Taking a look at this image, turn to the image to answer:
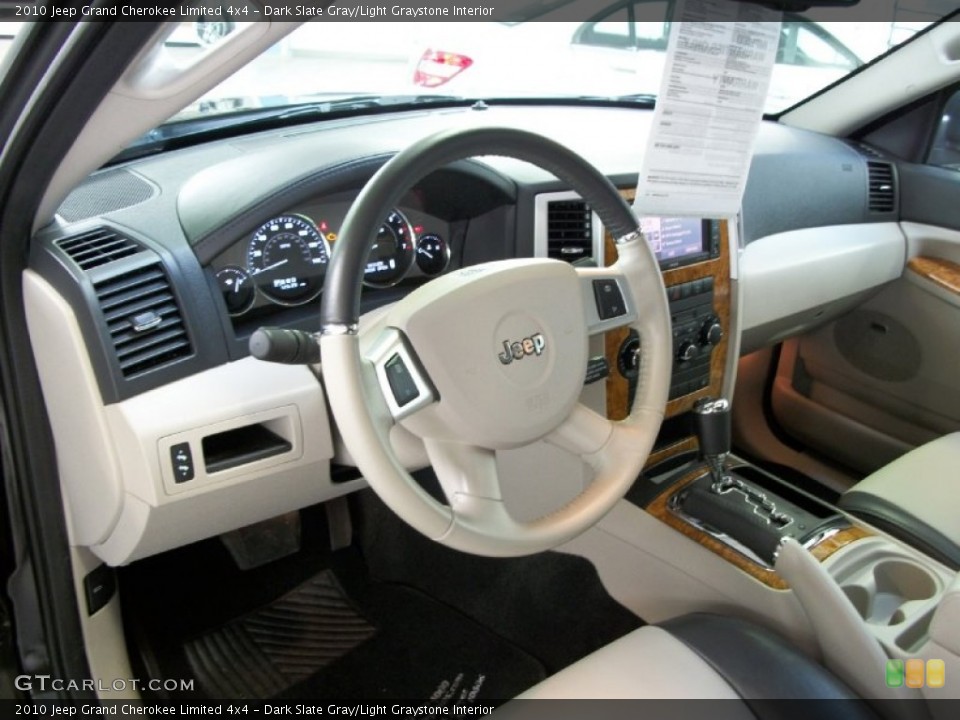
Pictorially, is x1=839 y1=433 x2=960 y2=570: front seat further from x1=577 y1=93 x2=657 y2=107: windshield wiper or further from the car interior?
x1=577 y1=93 x2=657 y2=107: windshield wiper

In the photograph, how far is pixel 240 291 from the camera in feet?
4.17

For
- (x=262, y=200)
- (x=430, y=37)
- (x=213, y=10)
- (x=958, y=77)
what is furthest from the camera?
(x=958, y=77)

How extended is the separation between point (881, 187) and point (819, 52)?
441 mm

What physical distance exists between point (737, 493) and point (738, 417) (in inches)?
43.4

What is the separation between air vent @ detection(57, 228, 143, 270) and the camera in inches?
44.2

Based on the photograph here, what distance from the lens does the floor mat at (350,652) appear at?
1.67 meters

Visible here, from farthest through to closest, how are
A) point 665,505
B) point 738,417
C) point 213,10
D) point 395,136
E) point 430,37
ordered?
point 738,417 → point 430,37 → point 665,505 → point 395,136 → point 213,10

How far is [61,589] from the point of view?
4.33 ft

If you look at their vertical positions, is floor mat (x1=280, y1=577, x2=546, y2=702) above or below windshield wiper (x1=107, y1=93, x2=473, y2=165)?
below

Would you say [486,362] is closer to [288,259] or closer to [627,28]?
[288,259]

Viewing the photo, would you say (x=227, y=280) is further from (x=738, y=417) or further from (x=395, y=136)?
(x=738, y=417)

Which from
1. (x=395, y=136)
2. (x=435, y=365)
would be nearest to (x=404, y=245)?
(x=395, y=136)

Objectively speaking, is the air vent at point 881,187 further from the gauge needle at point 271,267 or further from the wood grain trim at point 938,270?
the gauge needle at point 271,267

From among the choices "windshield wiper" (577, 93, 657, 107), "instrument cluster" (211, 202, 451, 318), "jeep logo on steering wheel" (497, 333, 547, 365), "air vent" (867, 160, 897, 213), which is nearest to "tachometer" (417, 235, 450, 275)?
"instrument cluster" (211, 202, 451, 318)
